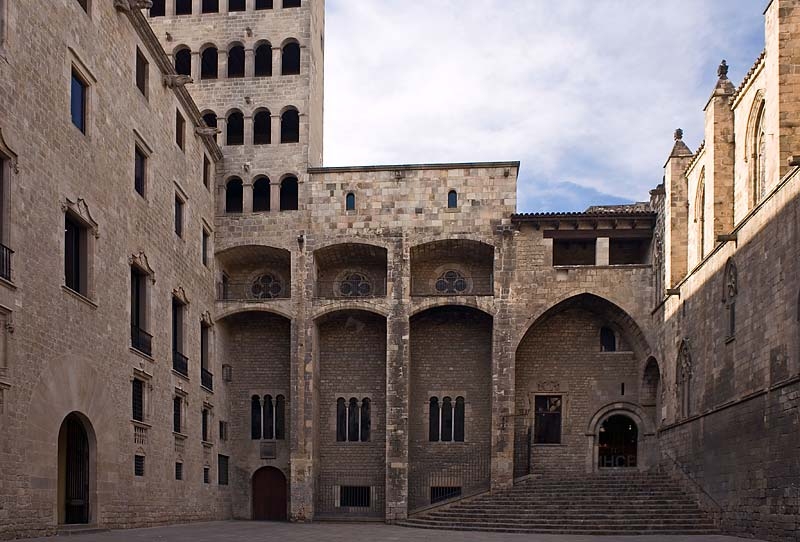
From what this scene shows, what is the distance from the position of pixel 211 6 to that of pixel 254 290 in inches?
432

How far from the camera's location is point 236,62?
36.3m

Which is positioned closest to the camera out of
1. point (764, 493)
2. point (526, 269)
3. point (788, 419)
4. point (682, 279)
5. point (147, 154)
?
point (788, 419)

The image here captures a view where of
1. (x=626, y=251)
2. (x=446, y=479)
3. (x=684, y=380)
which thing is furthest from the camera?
(x=626, y=251)

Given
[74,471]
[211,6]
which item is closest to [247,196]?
[211,6]

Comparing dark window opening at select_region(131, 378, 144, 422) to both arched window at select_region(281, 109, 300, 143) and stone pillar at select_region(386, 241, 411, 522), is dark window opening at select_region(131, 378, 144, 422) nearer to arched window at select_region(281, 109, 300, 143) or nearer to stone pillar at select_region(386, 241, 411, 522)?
stone pillar at select_region(386, 241, 411, 522)

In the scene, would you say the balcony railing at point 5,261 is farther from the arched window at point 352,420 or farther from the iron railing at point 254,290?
the arched window at point 352,420

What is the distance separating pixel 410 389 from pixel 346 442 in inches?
120

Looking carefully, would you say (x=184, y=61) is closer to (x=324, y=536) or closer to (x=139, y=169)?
(x=139, y=169)

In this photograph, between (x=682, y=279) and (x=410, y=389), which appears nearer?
(x=682, y=279)

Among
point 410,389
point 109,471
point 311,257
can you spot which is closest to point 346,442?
point 410,389

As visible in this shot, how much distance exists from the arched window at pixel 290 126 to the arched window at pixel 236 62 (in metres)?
2.67

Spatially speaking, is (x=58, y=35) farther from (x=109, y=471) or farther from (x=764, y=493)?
(x=764, y=493)

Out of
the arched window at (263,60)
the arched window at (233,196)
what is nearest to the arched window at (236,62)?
the arched window at (263,60)

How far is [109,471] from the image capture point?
2162cm
